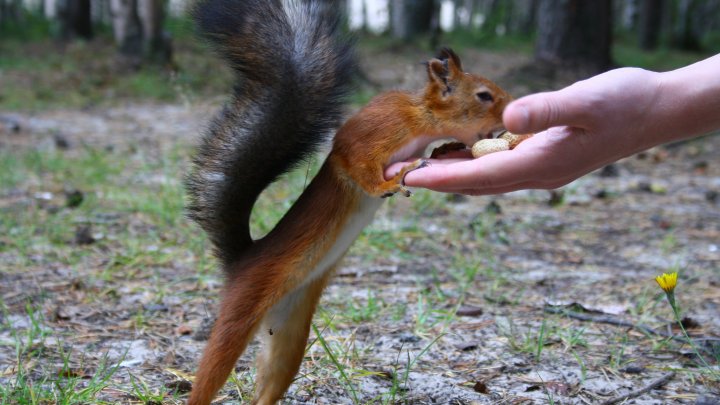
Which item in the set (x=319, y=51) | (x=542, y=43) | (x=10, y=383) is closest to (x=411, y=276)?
(x=319, y=51)

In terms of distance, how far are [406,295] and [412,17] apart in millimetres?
8128

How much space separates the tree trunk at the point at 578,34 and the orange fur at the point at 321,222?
11.7ft

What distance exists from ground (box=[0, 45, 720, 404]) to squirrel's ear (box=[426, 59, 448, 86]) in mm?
562

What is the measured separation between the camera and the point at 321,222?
4.80 feet

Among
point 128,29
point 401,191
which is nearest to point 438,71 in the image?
point 401,191

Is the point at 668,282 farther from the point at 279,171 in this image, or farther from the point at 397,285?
the point at 397,285

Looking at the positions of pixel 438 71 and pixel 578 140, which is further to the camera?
pixel 438 71

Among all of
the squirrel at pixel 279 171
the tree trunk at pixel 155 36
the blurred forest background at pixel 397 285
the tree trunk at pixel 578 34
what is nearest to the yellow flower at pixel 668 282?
the blurred forest background at pixel 397 285

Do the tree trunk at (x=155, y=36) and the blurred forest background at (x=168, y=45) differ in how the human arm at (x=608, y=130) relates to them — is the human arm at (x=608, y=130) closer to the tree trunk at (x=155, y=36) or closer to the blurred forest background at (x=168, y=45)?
the blurred forest background at (x=168, y=45)

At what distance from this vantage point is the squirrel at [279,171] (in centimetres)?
143

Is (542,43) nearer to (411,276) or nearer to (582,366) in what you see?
(411,276)

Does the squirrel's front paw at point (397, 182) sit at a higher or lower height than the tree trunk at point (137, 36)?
higher

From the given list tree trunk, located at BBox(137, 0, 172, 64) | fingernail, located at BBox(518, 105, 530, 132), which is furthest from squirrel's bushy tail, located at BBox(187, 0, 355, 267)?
tree trunk, located at BBox(137, 0, 172, 64)

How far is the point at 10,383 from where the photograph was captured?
1428 millimetres
